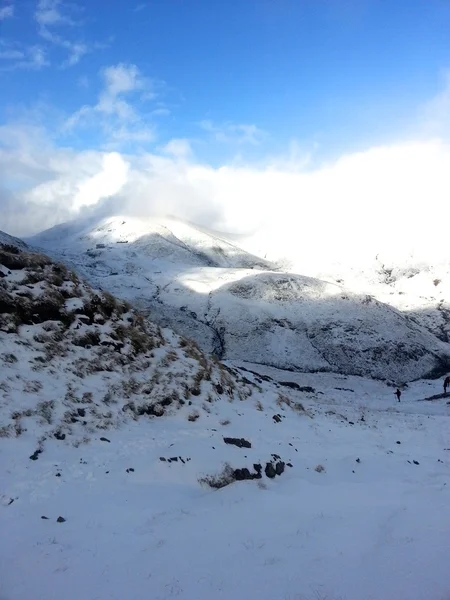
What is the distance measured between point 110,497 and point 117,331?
10.6 m

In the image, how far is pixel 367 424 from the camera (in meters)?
24.0

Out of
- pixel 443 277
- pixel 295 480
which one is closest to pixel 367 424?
pixel 295 480

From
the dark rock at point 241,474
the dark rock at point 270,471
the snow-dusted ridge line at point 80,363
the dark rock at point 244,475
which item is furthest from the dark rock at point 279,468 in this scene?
the snow-dusted ridge line at point 80,363

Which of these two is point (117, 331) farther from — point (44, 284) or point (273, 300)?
point (273, 300)

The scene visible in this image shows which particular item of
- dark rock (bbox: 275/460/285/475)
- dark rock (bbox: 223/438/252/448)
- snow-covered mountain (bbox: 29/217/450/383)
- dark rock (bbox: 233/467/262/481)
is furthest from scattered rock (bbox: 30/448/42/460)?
snow-covered mountain (bbox: 29/217/450/383)

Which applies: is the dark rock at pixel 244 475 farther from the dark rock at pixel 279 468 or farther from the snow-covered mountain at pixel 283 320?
the snow-covered mountain at pixel 283 320

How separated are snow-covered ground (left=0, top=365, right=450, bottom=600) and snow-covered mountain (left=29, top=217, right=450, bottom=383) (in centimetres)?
2970

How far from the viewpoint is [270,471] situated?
12391 mm

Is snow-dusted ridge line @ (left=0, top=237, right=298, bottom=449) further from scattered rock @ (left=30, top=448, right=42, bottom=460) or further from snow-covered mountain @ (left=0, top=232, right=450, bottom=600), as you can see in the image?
scattered rock @ (left=30, top=448, right=42, bottom=460)

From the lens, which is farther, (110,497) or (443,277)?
(443,277)

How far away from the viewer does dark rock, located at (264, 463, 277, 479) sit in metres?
12.3

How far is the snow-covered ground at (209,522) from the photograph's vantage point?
667 centimetres

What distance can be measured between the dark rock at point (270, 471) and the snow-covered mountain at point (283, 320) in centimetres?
3018

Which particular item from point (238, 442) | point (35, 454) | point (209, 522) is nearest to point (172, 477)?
point (209, 522)
